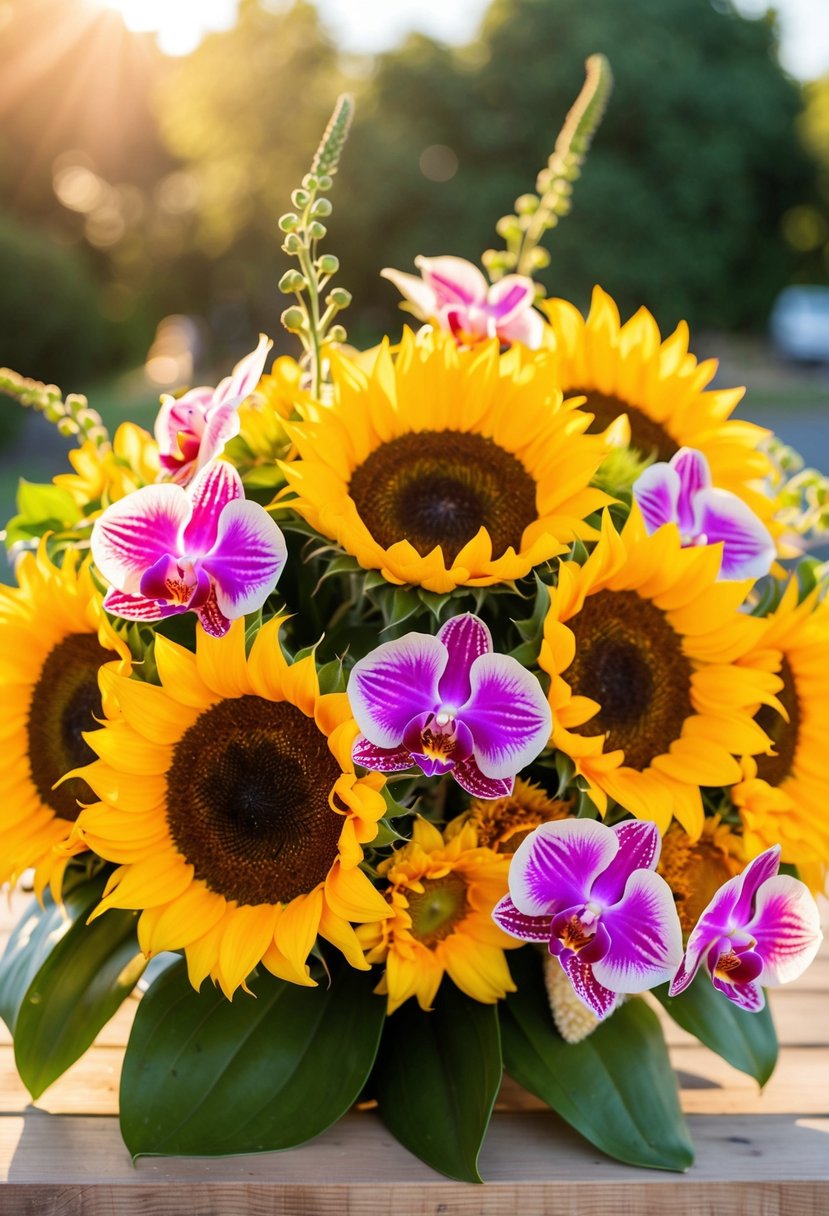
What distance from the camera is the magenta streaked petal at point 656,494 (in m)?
0.81

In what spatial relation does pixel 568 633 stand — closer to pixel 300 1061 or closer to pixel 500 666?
pixel 500 666

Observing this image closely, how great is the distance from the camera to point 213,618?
0.73 metres

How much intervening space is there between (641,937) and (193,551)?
359 mm

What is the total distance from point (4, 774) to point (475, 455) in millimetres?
398

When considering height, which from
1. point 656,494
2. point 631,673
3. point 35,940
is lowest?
point 35,940

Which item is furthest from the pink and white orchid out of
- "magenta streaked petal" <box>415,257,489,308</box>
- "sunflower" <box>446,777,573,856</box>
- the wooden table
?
the wooden table

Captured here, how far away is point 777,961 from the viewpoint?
79 centimetres

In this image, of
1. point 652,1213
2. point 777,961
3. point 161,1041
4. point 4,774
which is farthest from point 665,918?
point 4,774

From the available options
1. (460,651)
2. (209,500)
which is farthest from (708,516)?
(209,500)

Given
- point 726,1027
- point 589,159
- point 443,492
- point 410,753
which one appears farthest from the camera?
point 589,159

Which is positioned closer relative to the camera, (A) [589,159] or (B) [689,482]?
(B) [689,482]

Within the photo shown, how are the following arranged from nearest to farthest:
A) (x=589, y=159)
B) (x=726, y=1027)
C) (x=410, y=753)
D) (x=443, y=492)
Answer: (x=410, y=753) → (x=443, y=492) → (x=726, y=1027) → (x=589, y=159)

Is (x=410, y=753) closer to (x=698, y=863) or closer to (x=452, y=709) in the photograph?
(x=452, y=709)

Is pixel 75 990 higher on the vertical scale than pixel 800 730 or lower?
lower
